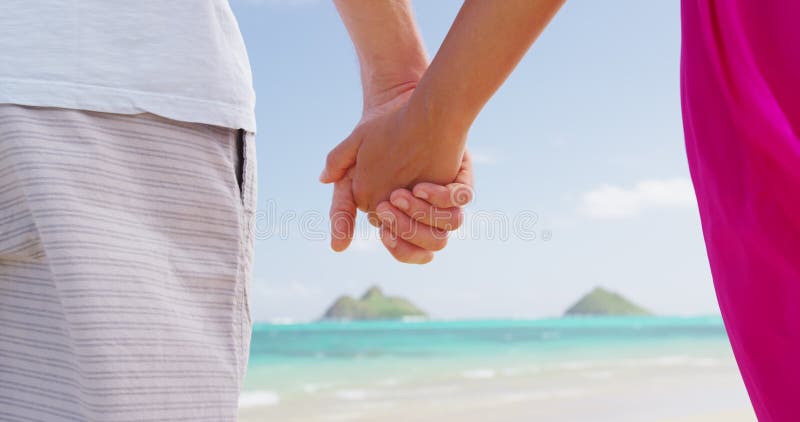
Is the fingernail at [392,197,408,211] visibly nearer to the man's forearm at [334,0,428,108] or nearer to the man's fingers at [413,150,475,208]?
the man's fingers at [413,150,475,208]

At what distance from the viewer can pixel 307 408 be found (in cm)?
580

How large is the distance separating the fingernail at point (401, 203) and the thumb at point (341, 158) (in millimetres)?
156

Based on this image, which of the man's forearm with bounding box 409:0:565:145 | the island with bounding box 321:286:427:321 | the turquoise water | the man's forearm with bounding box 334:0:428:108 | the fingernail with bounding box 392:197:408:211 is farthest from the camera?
the island with bounding box 321:286:427:321

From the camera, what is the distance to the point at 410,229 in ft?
4.68

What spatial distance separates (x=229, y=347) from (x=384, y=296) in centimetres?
2187

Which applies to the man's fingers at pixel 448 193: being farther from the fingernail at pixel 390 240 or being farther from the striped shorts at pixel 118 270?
the striped shorts at pixel 118 270

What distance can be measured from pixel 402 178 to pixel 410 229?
0.10 meters

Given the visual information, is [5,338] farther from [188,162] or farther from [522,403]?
[522,403]

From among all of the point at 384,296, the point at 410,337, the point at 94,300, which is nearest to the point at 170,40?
the point at 94,300

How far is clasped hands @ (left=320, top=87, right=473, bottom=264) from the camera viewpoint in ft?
4.20

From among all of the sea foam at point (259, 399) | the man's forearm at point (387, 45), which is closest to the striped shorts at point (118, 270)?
the man's forearm at point (387, 45)

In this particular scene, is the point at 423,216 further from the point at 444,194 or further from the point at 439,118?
the point at 439,118

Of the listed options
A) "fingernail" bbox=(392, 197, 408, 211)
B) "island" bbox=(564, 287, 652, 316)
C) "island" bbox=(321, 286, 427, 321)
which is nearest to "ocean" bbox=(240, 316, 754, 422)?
"fingernail" bbox=(392, 197, 408, 211)

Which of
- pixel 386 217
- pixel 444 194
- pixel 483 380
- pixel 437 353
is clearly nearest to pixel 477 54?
pixel 444 194
